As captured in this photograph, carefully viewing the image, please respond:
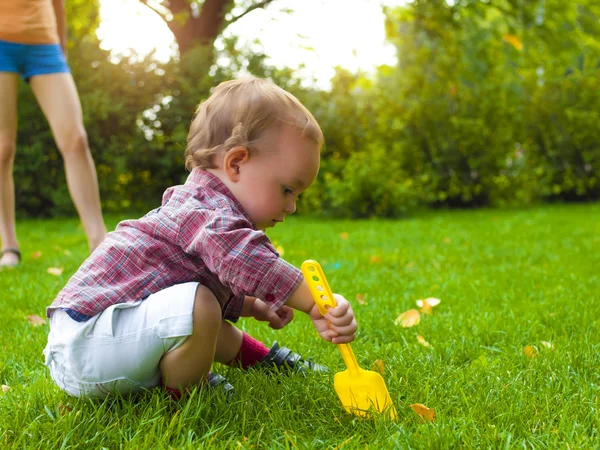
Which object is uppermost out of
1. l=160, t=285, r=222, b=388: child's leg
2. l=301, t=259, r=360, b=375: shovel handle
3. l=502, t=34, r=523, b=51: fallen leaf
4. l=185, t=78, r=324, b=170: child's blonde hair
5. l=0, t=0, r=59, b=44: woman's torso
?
l=0, t=0, r=59, b=44: woman's torso

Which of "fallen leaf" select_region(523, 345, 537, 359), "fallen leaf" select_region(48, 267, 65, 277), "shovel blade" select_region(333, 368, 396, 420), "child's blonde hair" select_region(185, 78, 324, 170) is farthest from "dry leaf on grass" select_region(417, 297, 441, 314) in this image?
"fallen leaf" select_region(48, 267, 65, 277)

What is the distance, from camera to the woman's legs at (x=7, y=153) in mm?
3318

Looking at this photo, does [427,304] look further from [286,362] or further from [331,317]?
[331,317]

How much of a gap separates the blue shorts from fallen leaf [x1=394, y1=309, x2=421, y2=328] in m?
2.13

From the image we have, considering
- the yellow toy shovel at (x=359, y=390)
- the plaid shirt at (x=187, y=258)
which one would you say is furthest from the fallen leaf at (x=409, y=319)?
the plaid shirt at (x=187, y=258)

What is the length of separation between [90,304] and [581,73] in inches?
374

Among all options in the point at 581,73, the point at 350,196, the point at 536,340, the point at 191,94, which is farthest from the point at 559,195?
the point at 536,340

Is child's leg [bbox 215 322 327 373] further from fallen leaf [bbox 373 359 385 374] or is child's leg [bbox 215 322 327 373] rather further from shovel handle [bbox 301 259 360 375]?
shovel handle [bbox 301 259 360 375]

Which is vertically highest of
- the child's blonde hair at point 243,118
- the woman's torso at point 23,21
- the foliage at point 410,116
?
the woman's torso at point 23,21

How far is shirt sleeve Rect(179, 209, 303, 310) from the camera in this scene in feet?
4.46

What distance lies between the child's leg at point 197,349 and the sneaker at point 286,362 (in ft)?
1.21

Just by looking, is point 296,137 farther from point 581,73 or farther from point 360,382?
point 581,73

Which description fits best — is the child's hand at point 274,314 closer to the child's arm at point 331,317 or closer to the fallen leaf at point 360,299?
the child's arm at point 331,317

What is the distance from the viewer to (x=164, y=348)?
1.43 metres
